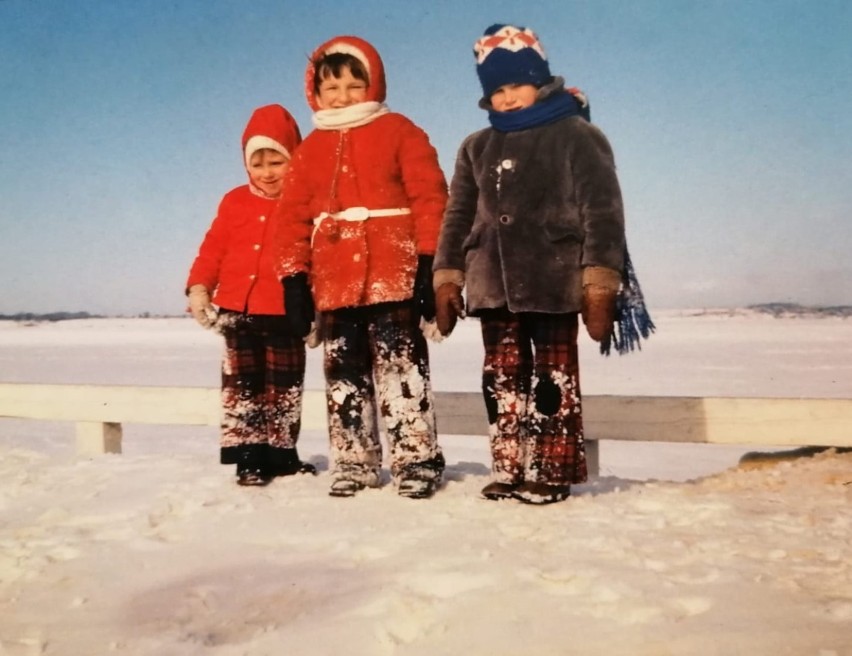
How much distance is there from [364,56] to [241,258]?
1044mm

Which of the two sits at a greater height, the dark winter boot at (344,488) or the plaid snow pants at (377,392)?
the plaid snow pants at (377,392)

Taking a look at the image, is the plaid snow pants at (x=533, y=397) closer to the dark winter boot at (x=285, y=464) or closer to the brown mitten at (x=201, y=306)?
the dark winter boot at (x=285, y=464)

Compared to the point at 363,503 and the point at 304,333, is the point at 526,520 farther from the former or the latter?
the point at 304,333

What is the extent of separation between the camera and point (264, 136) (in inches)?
134

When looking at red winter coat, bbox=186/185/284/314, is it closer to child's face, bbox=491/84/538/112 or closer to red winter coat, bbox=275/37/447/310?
red winter coat, bbox=275/37/447/310

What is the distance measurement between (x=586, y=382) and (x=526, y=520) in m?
6.82

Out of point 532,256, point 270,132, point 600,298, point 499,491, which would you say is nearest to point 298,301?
point 270,132

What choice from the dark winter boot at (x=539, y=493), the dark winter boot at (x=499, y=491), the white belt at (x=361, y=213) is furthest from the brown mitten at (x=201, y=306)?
the dark winter boot at (x=539, y=493)

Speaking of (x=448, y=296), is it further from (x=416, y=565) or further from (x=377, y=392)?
(x=416, y=565)

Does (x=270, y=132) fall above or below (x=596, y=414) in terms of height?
above

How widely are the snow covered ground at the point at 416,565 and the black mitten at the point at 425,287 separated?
2.35 ft

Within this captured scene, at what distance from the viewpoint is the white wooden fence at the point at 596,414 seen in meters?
3.06

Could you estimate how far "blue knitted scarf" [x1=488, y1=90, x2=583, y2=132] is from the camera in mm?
2744

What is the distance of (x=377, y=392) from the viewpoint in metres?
3.02
